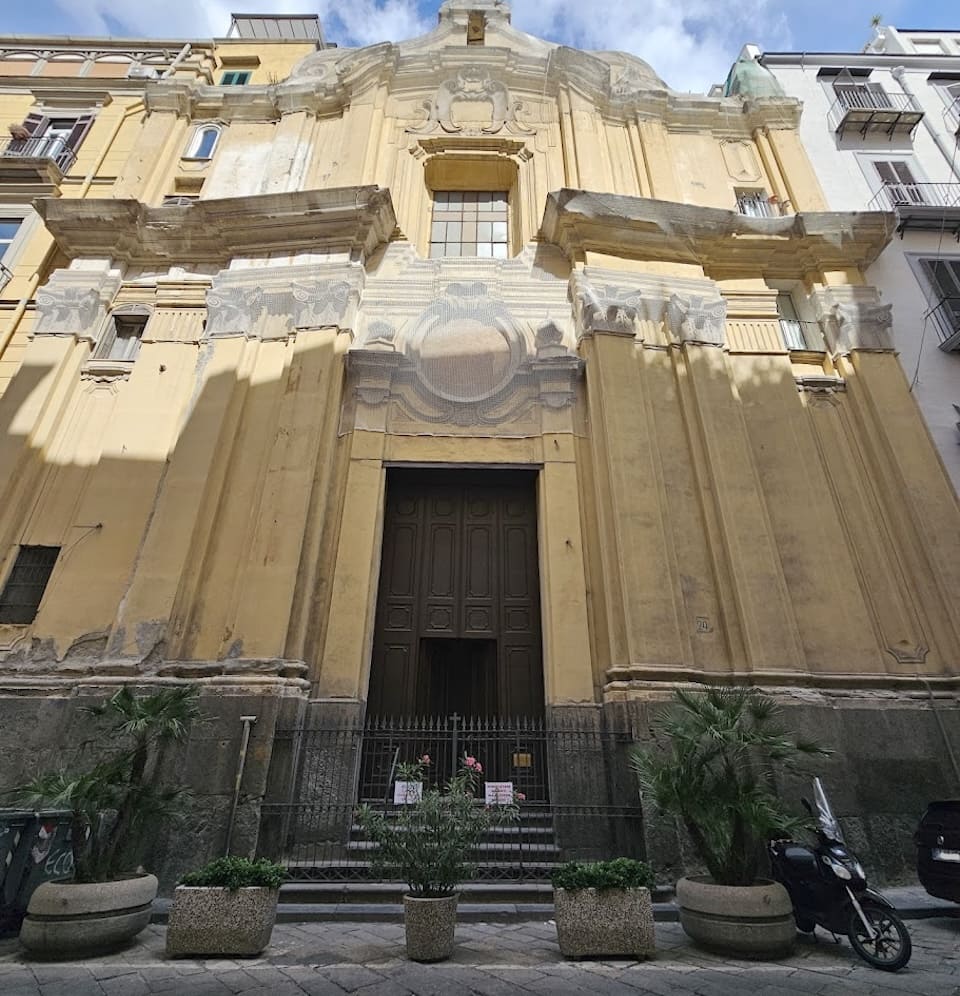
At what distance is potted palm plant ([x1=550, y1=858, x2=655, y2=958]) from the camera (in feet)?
15.1

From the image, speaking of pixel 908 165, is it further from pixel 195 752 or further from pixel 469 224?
pixel 195 752

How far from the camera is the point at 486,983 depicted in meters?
4.10

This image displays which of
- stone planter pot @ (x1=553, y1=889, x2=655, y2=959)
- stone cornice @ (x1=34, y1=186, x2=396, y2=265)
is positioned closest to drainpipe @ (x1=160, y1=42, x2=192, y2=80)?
stone cornice @ (x1=34, y1=186, x2=396, y2=265)

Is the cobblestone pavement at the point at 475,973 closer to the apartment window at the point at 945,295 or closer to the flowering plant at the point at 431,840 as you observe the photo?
the flowering plant at the point at 431,840

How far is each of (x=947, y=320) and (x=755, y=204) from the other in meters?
4.48

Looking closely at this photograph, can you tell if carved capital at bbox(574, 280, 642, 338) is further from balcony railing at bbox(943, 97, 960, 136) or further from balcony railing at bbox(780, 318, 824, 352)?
Result: balcony railing at bbox(943, 97, 960, 136)

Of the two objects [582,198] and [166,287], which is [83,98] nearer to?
[166,287]

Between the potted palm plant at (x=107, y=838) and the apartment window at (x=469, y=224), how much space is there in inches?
397

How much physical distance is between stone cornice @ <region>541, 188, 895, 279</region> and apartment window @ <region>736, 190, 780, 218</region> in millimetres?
1448

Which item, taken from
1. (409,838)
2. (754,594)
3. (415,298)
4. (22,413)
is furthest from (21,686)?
(754,594)

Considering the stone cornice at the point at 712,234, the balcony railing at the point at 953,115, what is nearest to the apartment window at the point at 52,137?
the stone cornice at the point at 712,234

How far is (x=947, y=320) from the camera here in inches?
463

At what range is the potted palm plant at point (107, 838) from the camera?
464cm

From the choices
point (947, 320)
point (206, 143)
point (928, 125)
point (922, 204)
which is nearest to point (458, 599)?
point (947, 320)
